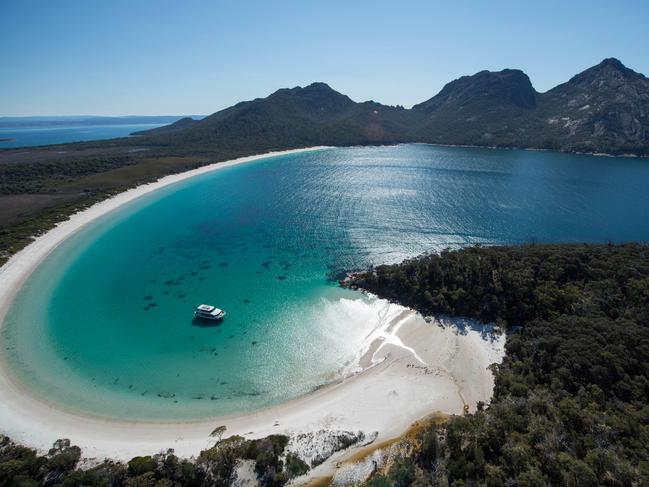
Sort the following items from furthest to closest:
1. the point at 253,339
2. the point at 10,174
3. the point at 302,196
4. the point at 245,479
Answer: the point at 10,174 < the point at 302,196 < the point at 253,339 < the point at 245,479

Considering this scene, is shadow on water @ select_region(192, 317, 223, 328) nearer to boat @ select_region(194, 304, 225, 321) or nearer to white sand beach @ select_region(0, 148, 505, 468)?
boat @ select_region(194, 304, 225, 321)

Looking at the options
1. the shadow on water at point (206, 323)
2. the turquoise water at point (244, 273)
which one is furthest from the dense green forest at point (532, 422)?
the shadow on water at point (206, 323)

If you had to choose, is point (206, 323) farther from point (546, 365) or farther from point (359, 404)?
point (546, 365)

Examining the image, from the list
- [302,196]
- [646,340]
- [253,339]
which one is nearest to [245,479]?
→ [253,339]

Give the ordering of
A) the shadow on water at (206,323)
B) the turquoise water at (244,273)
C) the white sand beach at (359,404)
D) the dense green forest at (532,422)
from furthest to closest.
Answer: the shadow on water at (206,323) → the turquoise water at (244,273) → the white sand beach at (359,404) → the dense green forest at (532,422)

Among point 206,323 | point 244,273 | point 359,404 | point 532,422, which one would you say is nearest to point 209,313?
point 206,323

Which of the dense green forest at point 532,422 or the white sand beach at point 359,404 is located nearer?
the dense green forest at point 532,422

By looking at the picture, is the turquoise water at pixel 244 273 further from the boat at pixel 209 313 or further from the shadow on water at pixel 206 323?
the boat at pixel 209 313

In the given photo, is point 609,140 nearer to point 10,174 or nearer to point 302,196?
point 302,196
